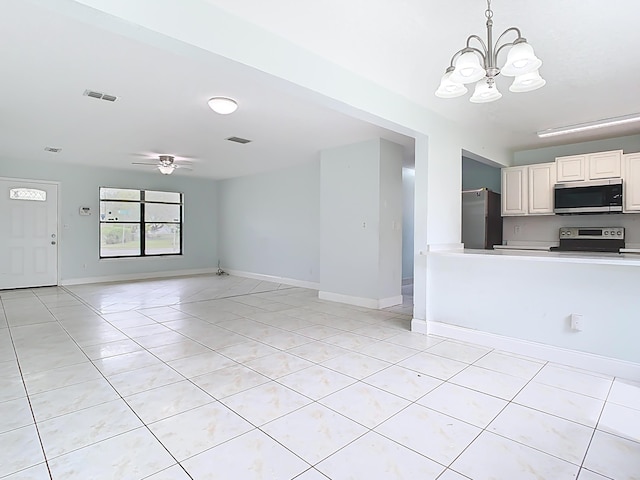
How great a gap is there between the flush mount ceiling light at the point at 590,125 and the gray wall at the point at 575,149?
32.6 inches

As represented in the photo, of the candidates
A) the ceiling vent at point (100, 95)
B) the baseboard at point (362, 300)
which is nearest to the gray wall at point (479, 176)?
the baseboard at point (362, 300)

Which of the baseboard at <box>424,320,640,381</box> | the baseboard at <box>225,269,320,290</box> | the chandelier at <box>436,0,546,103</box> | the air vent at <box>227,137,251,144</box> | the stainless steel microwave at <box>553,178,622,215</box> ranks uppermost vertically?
the air vent at <box>227,137,251,144</box>

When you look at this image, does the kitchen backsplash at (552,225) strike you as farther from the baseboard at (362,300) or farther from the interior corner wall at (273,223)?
the interior corner wall at (273,223)

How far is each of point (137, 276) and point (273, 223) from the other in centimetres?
354

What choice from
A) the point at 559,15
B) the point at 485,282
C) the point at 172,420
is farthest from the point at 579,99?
the point at 172,420

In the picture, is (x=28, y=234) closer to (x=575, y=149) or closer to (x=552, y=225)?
(x=552, y=225)

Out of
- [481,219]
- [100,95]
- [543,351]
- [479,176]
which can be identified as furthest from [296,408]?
[479,176]

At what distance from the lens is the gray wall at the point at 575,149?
15.9 ft

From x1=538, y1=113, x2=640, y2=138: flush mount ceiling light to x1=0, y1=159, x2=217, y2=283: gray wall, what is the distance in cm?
777

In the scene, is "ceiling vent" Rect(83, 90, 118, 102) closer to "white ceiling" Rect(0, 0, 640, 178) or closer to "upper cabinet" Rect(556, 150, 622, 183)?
"white ceiling" Rect(0, 0, 640, 178)

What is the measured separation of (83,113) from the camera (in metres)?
4.17

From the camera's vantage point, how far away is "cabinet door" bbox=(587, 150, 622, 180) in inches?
177

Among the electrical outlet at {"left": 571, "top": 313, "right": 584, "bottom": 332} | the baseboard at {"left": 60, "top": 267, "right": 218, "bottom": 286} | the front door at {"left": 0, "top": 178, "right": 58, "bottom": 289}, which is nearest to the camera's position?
the electrical outlet at {"left": 571, "top": 313, "right": 584, "bottom": 332}

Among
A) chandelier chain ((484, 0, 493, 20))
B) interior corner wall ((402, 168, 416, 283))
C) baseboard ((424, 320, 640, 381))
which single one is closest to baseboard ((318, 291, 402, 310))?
baseboard ((424, 320, 640, 381))
